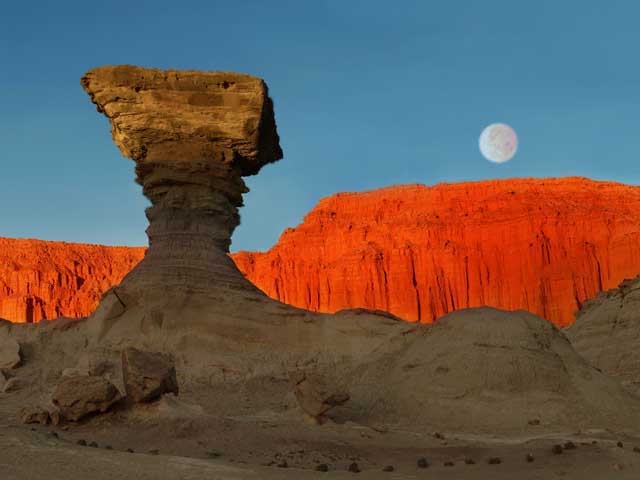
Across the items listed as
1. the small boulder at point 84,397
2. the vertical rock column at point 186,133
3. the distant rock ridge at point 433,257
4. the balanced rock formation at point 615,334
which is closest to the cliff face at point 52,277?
the distant rock ridge at point 433,257

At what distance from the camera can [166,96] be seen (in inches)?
855

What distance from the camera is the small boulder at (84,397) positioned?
12.2m

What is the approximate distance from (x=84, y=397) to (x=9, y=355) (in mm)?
7414

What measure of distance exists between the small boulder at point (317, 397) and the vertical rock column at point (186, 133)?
8.17m

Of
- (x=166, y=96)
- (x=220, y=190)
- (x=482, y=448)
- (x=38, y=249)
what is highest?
(x=38, y=249)

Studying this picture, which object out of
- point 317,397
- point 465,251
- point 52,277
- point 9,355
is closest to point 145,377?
point 317,397

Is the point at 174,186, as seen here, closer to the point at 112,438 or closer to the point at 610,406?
the point at 112,438

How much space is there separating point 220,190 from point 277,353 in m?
5.63

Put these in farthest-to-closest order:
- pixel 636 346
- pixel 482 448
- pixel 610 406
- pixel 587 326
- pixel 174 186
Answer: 1. pixel 587 326
2. pixel 636 346
3. pixel 174 186
4. pixel 610 406
5. pixel 482 448

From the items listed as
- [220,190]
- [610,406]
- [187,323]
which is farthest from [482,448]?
[220,190]

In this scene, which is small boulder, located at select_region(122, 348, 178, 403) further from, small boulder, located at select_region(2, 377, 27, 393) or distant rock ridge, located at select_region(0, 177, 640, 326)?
distant rock ridge, located at select_region(0, 177, 640, 326)

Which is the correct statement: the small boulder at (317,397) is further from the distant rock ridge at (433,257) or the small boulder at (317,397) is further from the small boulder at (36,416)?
the distant rock ridge at (433,257)

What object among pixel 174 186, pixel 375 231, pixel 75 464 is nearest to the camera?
pixel 75 464

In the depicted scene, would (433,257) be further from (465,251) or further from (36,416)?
(36,416)
